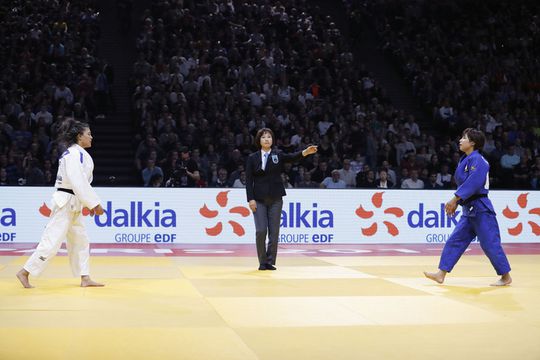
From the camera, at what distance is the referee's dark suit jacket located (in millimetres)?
11070

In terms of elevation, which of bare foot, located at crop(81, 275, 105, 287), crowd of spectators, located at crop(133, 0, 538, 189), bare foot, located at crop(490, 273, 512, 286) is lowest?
bare foot, located at crop(490, 273, 512, 286)

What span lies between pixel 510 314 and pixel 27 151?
1307 cm

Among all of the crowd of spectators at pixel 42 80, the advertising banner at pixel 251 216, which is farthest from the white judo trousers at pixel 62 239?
the crowd of spectators at pixel 42 80

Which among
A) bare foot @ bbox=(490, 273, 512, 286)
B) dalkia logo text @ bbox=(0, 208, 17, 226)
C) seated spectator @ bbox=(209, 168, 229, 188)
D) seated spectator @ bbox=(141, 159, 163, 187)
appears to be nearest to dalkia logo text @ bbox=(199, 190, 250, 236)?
seated spectator @ bbox=(209, 168, 229, 188)

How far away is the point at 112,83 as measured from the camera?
21688mm

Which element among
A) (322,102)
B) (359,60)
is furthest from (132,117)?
(359,60)

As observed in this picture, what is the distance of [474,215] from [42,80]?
46.0 ft

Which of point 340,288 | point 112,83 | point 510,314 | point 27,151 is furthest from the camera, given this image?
point 112,83

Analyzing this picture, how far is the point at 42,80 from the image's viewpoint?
2022 centimetres

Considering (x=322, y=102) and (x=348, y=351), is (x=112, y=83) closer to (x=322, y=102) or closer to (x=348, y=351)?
(x=322, y=102)

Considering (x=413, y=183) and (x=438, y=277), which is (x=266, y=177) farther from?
(x=413, y=183)

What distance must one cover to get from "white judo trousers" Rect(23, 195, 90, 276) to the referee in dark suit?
2873 millimetres

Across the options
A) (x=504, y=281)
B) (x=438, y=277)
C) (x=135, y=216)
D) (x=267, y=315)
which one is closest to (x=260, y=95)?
(x=135, y=216)

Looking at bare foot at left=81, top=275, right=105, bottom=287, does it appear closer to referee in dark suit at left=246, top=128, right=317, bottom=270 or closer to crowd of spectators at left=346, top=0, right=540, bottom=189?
referee in dark suit at left=246, top=128, right=317, bottom=270
